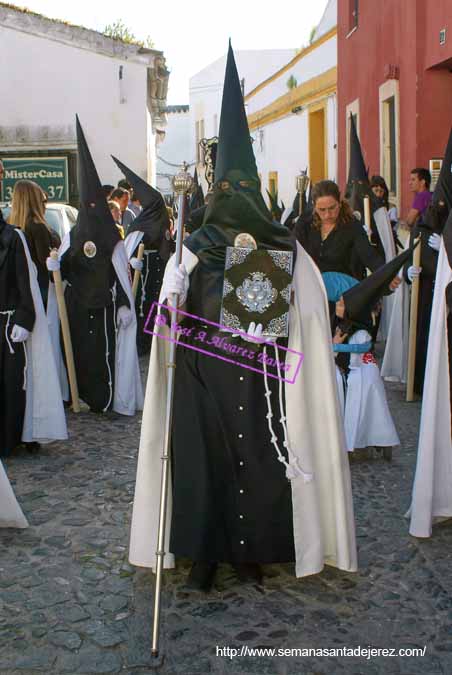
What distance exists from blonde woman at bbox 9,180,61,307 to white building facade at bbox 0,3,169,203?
1274cm

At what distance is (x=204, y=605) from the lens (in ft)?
13.5

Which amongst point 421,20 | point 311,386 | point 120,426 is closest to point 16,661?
point 311,386

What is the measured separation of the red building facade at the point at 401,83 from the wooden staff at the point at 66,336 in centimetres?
601

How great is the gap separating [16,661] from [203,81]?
4381cm

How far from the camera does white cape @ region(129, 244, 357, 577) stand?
13.9 ft

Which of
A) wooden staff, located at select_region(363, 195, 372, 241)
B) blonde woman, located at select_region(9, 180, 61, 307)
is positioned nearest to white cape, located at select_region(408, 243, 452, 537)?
blonde woman, located at select_region(9, 180, 61, 307)

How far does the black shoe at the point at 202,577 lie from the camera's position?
423 cm

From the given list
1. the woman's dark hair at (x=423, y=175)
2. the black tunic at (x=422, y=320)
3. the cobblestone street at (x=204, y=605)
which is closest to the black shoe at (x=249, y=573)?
the cobblestone street at (x=204, y=605)

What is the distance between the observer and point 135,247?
10258mm

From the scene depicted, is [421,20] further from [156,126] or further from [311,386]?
[156,126]

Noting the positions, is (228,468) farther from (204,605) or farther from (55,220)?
(55,220)

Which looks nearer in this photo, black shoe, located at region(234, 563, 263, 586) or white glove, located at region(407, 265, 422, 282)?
black shoe, located at region(234, 563, 263, 586)

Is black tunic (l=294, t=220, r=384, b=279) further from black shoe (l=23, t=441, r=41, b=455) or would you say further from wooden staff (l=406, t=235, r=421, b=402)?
black shoe (l=23, t=441, r=41, b=455)

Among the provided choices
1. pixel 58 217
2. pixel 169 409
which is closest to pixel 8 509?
pixel 169 409
